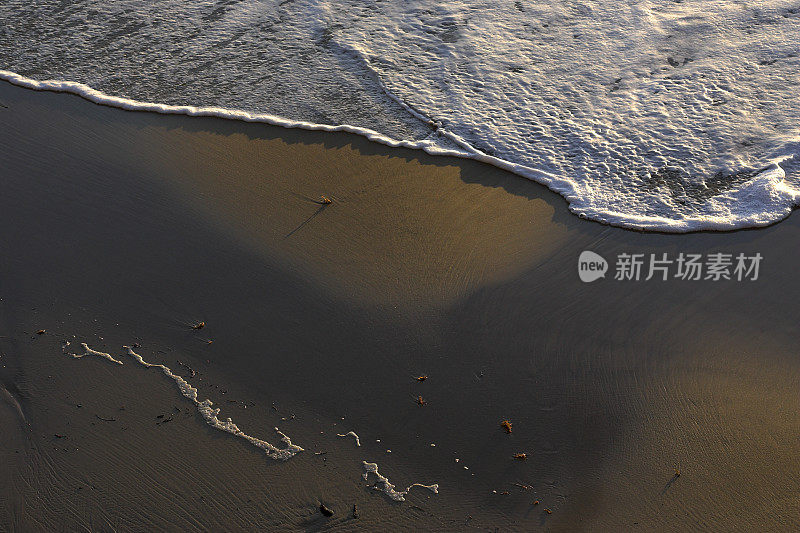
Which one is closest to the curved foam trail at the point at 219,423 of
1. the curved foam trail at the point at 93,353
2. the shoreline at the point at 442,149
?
the curved foam trail at the point at 93,353

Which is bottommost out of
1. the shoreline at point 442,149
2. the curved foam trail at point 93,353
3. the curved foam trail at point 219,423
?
the curved foam trail at point 219,423

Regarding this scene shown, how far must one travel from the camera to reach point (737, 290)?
4.44 metres

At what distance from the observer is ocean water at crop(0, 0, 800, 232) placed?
5418mm

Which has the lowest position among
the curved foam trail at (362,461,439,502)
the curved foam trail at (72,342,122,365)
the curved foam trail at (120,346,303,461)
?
the curved foam trail at (362,461,439,502)

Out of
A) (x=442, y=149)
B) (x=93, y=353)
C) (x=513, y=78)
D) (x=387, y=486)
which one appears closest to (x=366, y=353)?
(x=387, y=486)

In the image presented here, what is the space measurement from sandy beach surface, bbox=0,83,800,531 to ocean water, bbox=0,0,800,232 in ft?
1.60

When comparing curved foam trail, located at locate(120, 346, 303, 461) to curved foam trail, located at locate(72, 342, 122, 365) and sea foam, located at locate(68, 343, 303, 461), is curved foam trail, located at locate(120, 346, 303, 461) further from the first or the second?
curved foam trail, located at locate(72, 342, 122, 365)

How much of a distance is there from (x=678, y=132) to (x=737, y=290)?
6.48 feet

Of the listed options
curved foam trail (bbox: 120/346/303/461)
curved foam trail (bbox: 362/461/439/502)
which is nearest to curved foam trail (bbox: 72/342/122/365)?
curved foam trail (bbox: 120/346/303/461)

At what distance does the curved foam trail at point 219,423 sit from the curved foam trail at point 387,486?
0.42 m

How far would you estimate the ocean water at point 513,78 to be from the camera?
542 centimetres

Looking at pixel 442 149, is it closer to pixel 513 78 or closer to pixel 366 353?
pixel 513 78

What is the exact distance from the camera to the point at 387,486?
3.43 metres

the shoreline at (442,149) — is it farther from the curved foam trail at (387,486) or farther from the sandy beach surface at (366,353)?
the curved foam trail at (387,486)
